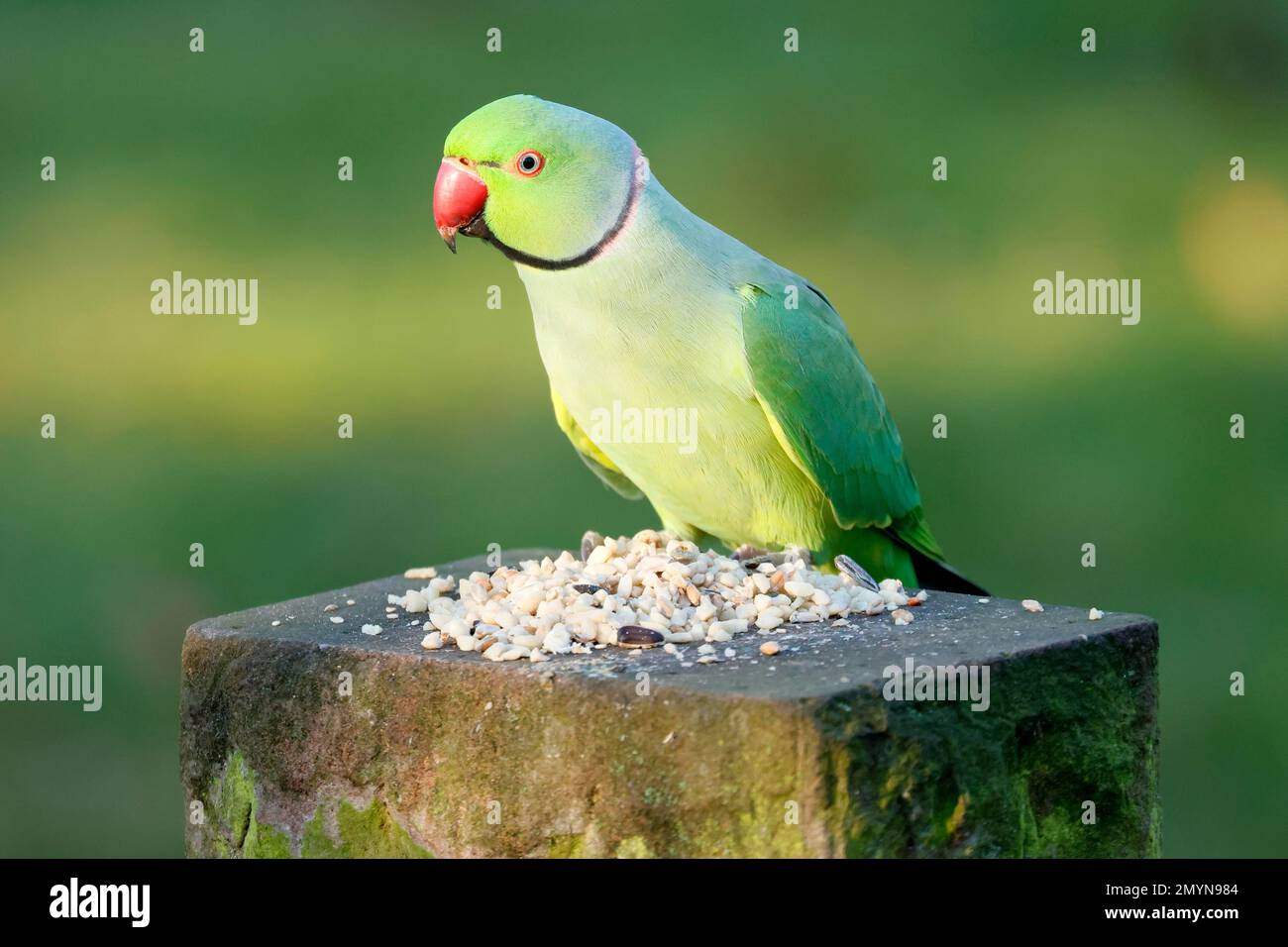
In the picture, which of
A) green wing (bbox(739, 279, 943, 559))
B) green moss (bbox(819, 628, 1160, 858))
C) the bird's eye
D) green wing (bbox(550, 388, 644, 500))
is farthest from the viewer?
green wing (bbox(550, 388, 644, 500))

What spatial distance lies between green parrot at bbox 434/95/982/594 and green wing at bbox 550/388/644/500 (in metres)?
0.26

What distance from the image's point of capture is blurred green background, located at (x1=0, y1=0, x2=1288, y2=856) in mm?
6426

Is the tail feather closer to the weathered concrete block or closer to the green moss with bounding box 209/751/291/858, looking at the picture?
the weathered concrete block

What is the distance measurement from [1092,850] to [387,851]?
4.21 feet

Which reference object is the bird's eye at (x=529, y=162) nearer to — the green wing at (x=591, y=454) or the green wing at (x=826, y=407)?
the green wing at (x=826, y=407)

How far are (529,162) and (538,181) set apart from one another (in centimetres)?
4

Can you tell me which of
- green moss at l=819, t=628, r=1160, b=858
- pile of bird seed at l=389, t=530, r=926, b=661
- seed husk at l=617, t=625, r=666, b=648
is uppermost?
pile of bird seed at l=389, t=530, r=926, b=661

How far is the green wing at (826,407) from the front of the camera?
3266 millimetres

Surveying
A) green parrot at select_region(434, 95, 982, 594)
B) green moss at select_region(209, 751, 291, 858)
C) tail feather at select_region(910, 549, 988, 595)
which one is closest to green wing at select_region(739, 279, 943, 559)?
green parrot at select_region(434, 95, 982, 594)

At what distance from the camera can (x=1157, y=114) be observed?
7883mm

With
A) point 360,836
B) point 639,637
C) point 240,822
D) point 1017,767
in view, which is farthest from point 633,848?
point 240,822

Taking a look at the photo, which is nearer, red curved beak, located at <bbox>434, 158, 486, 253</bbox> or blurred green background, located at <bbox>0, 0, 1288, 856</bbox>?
red curved beak, located at <bbox>434, 158, 486, 253</bbox>
